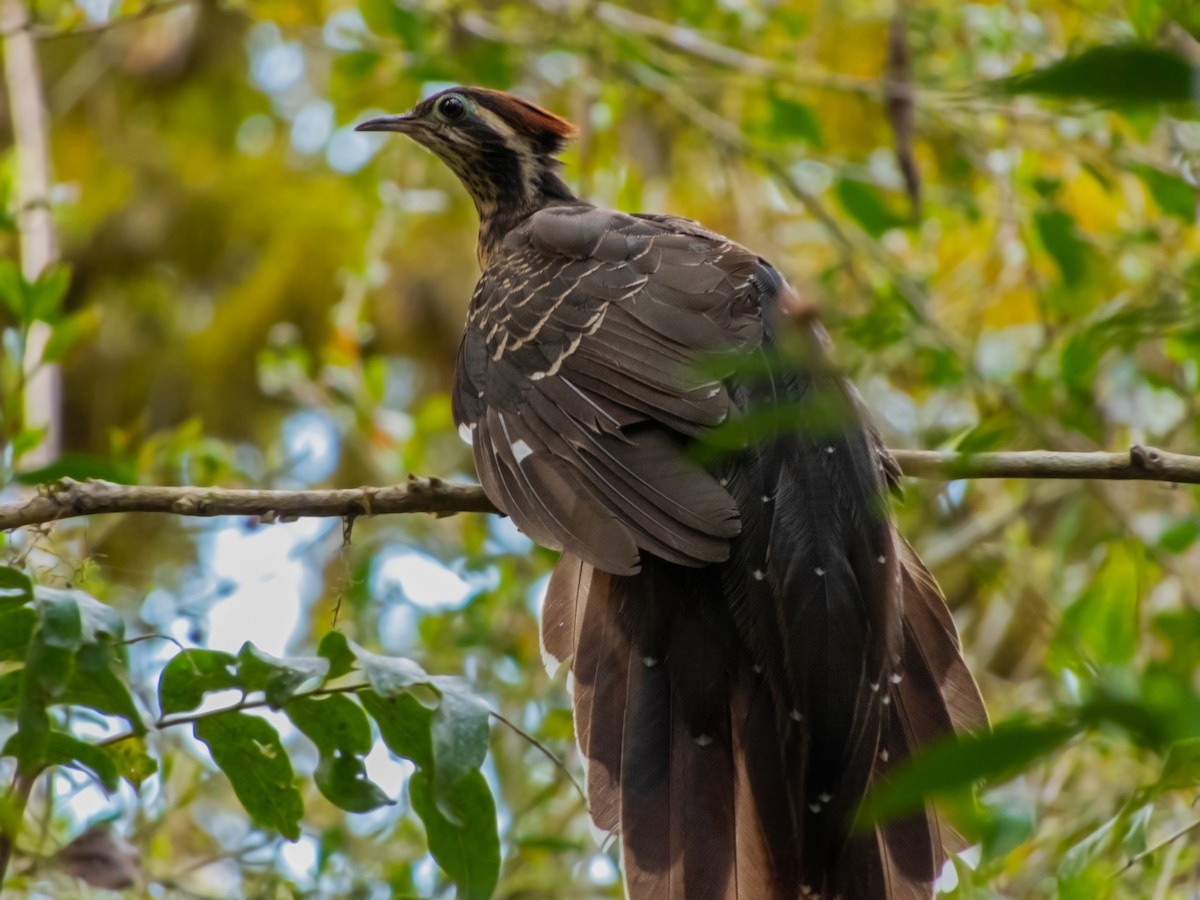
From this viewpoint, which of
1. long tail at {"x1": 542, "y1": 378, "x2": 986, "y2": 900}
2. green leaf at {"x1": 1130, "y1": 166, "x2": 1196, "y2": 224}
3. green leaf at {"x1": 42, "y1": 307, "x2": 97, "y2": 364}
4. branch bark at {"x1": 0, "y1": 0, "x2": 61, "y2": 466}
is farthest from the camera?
green leaf at {"x1": 1130, "y1": 166, "x2": 1196, "y2": 224}

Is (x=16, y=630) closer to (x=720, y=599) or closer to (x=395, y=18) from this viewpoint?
(x=720, y=599)

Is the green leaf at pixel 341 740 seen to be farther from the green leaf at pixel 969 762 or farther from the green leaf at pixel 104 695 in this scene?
the green leaf at pixel 969 762

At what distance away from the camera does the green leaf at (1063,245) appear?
3.90m

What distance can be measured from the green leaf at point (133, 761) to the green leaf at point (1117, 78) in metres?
1.91

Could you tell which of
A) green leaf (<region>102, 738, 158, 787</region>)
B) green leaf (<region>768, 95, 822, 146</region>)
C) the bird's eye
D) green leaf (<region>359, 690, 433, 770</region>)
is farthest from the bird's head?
green leaf (<region>359, 690, 433, 770</region>)

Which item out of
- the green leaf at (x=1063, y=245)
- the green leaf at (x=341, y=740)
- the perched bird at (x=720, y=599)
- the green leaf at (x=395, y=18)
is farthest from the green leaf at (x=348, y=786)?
the green leaf at (x=395, y=18)

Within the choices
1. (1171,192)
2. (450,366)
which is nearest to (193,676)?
(1171,192)

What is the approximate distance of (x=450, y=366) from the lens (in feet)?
25.8

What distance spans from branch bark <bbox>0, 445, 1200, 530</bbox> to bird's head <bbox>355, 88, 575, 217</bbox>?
211 centimetres

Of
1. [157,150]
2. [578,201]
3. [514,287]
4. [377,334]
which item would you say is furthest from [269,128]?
[514,287]

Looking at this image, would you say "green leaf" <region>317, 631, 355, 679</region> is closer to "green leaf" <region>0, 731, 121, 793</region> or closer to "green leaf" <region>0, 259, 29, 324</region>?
"green leaf" <region>0, 731, 121, 793</region>

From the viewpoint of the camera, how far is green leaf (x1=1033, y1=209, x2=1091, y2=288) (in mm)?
3900

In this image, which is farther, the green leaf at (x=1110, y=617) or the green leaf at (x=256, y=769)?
the green leaf at (x=1110, y=617)

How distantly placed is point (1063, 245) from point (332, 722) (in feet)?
8.90
